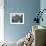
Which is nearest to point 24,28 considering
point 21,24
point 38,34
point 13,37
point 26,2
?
point 21,24

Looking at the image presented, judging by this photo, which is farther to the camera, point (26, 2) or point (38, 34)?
point (26, 2)

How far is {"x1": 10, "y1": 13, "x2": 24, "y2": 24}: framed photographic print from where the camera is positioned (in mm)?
5426

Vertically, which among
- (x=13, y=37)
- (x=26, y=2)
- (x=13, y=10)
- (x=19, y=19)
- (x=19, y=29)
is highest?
(x=26, y=2)

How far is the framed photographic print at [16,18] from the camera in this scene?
5.43 meters

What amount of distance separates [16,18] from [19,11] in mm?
317

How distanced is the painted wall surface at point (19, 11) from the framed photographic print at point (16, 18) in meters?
0.12

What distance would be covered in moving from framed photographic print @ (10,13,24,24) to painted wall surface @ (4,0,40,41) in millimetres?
123

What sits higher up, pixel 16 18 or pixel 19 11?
pixel 19 11

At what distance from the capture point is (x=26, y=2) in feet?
17.7

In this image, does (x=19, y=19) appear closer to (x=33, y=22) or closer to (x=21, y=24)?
(x=21, y=24)

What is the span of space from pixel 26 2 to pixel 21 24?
92cm

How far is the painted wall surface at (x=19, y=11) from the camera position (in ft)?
17.7

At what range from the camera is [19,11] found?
5406 millimetres

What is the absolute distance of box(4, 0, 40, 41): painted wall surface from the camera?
5384 millimetres
